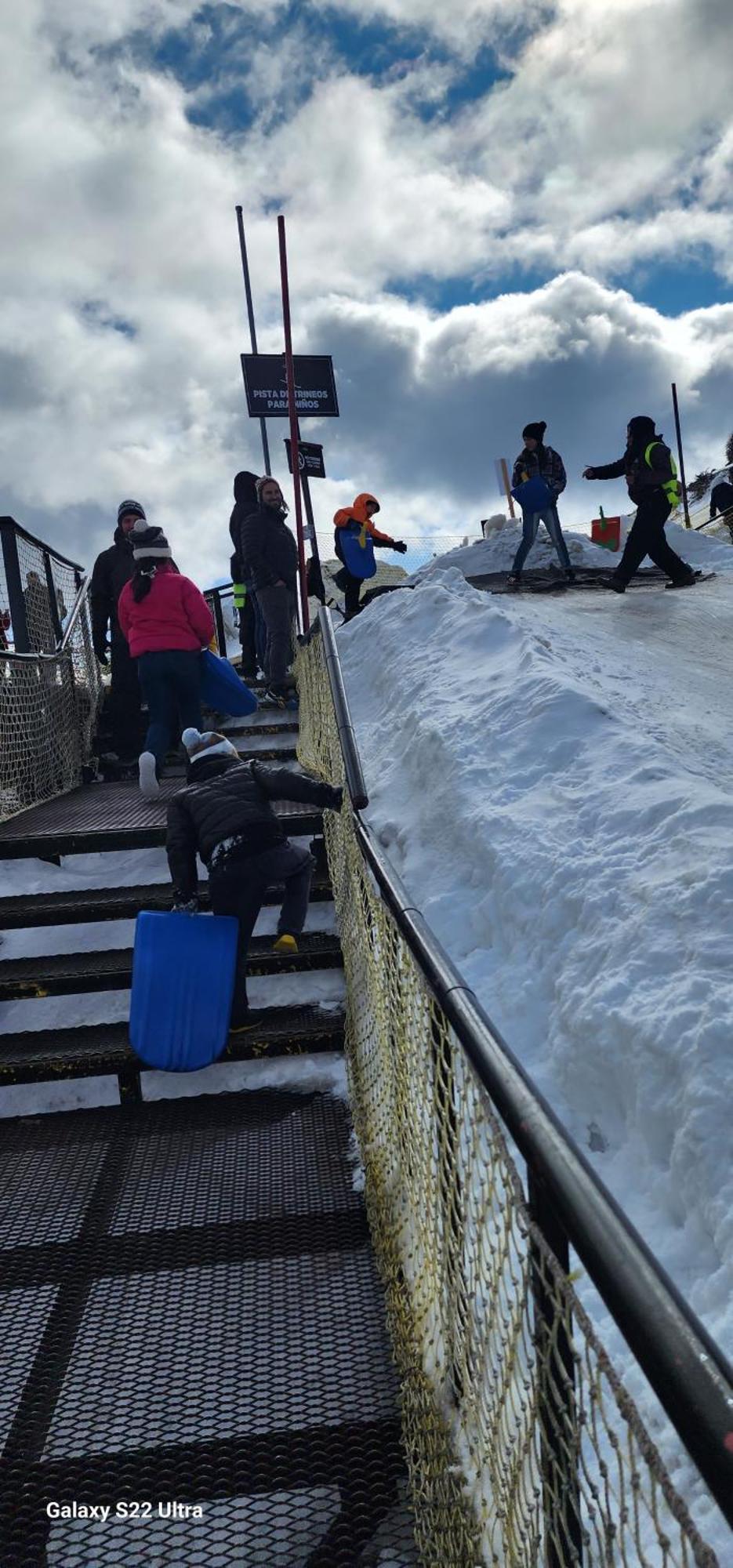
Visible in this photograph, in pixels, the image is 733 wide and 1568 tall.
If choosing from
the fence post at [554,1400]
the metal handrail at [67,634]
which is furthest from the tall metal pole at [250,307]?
the fence post at [554,1400]

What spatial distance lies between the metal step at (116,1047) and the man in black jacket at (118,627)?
171 inches

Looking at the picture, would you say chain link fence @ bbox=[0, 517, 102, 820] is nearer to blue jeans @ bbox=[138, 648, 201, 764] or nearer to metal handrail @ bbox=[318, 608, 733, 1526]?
blue jeans @ bbox=[138, 648, 201, 764]

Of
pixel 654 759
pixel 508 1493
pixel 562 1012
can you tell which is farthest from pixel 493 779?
pixel 508 1493

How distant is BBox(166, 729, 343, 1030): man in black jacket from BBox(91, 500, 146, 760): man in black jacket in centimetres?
358

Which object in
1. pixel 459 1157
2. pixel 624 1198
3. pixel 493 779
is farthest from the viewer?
pixel 493 779

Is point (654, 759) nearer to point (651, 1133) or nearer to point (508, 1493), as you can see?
point (651, 1133)

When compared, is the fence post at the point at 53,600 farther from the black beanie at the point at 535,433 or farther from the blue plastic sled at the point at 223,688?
the black beanie at the point at 535,433

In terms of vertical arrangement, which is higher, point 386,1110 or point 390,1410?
point 386,1110

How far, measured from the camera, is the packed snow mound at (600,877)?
2.59 metres

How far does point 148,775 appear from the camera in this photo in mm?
6629

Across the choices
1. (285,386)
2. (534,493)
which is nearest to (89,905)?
(534,493)

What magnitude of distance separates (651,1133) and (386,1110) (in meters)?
0.91

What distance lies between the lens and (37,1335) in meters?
2.90

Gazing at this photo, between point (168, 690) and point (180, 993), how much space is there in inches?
118
